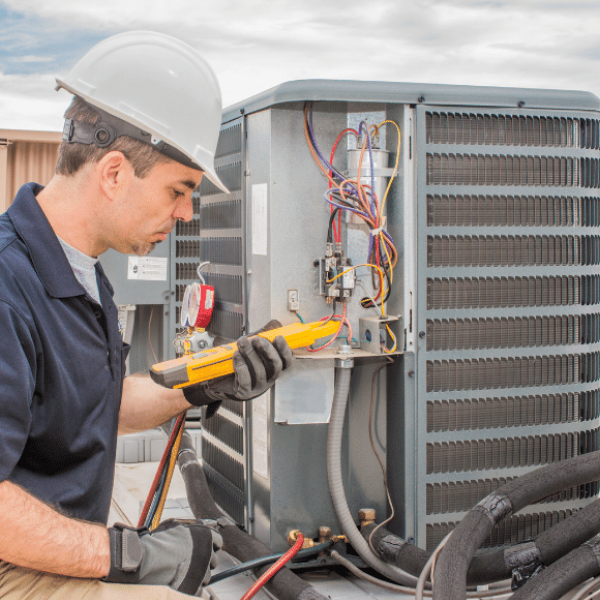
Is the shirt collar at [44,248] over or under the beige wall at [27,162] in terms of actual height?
under

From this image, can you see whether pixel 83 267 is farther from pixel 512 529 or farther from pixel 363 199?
pixel 512 529

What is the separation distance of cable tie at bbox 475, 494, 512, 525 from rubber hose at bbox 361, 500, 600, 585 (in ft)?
0.48

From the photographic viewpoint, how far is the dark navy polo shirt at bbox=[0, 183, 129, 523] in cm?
110

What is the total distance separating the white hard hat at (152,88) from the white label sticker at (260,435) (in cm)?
86

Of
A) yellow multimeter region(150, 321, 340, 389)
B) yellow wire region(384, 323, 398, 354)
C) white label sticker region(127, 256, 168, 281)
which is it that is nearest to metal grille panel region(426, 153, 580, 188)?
yellow wire region(384, 323, 398, 354)

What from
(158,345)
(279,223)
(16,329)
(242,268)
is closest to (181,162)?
(16,329)

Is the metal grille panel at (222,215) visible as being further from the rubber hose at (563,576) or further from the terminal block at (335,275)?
the rubber hose at (563,576)

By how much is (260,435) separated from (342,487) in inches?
11.7

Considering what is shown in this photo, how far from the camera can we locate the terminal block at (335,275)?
198 centimetres

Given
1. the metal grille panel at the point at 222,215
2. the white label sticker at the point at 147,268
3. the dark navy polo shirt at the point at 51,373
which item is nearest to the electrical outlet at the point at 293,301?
the metal grille panel at the point at 222,215

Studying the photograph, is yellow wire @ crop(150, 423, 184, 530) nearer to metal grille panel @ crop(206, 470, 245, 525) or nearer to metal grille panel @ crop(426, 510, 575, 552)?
metal grille panel @ crop(206, 470, 245, 525)

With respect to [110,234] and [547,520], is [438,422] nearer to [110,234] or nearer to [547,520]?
[547,520]

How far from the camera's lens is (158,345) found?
3.75 m

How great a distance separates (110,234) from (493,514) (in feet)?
3.84
